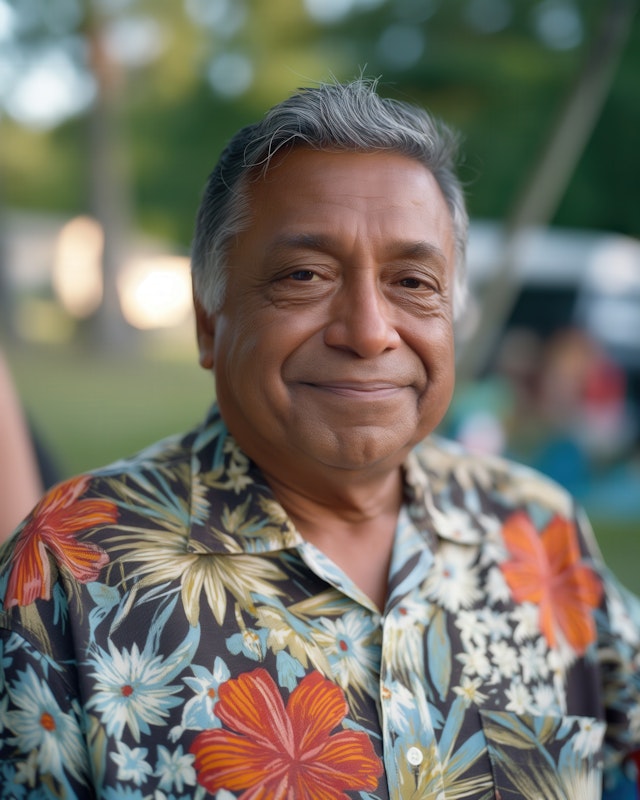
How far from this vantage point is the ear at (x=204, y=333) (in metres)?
1.64

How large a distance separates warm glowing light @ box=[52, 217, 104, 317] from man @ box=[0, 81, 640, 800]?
415 cm

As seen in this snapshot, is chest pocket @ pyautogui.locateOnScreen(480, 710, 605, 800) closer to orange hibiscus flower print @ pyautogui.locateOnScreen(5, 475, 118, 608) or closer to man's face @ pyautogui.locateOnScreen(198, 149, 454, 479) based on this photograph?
man's face @ pyautogui.locateOnScreen(198, 149, 454, 479)

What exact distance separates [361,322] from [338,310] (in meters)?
0.05

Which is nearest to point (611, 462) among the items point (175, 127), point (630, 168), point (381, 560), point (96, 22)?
point (630, 168)

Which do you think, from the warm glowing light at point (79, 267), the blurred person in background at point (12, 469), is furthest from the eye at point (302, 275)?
the warm glowing light at point (79, 267)

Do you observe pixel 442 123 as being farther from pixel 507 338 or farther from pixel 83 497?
pixel 507 338

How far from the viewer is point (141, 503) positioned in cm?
150

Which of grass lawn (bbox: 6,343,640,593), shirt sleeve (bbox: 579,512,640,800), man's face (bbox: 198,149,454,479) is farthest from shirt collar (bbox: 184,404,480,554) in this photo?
grass lawn (bbox: 6,343,640,593)

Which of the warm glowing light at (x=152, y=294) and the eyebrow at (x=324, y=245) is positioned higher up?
the eyebrow at (x=324, y=245)

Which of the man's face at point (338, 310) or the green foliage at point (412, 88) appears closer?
the man's face at point (338, 310)

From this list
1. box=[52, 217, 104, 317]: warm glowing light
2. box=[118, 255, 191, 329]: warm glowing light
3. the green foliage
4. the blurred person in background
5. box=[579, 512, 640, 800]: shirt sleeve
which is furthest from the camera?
box=[52, 217, 104, 317]: warm glowing light

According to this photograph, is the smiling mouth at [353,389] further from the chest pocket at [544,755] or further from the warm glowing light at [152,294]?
the warm glowing light at [152,294]

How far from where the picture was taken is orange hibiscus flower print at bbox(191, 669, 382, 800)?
1.29 meters

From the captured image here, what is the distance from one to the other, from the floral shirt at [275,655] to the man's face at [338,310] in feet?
0.63
